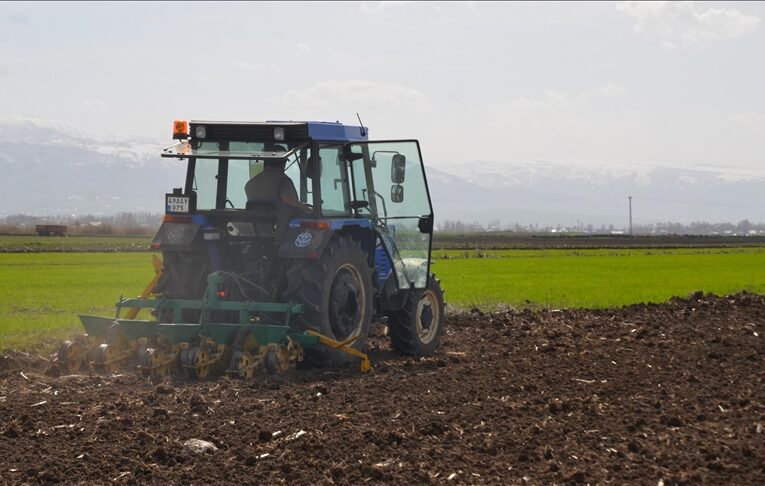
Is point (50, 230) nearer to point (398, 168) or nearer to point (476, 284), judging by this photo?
point (476, 284)

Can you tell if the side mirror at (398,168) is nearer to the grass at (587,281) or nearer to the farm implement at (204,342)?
the farm implement at (204,342)

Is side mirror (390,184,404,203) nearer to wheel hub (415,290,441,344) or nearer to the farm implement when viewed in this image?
wheel hub (415,290,441,344)

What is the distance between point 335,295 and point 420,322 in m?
2.21

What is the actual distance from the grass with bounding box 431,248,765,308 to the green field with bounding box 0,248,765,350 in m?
0.02

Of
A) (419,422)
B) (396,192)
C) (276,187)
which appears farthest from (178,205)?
(419,422)

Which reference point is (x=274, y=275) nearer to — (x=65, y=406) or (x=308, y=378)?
(x=308, y=378)

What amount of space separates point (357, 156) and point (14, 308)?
11750 mm

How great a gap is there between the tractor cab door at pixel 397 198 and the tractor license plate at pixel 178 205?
79.8 inches

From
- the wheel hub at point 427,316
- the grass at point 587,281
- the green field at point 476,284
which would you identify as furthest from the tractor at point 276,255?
the grass at point 587,281

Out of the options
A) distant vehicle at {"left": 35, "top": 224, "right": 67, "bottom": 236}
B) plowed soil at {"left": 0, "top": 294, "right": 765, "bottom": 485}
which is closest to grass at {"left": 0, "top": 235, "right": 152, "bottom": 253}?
distant vehicle at {"left": 35, "top": 224, "right": 67, "bottom": 236}

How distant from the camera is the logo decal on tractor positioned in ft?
40.1

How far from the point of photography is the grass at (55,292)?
56.1 feet

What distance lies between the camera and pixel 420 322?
14.5 m

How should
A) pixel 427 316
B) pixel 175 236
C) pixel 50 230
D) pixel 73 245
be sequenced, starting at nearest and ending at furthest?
pixel 175 236
pixel 427 316
pixel 73 245
pixel 50 230
